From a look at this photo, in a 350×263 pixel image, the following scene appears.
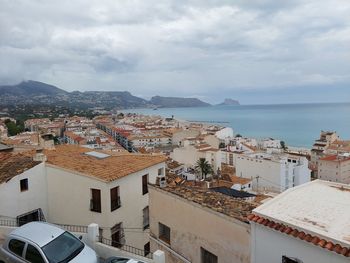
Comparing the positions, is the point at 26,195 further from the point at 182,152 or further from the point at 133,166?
the point at 182,152

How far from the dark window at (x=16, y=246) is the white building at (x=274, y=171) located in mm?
46546

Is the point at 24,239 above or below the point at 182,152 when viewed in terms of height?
above

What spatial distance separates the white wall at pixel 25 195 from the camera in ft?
45.0

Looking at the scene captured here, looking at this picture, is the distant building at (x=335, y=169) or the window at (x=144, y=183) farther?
the distant building at (x=335, y=169)

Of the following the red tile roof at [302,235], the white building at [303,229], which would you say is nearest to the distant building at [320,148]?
the white building at [303,229]

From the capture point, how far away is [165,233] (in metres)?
12.5

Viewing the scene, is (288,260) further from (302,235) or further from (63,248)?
(63,248)

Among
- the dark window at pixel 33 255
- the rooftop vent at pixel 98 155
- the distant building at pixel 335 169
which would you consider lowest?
the distant building at pixel 335 169

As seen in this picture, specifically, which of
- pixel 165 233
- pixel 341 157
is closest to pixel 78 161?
pixel 165 233

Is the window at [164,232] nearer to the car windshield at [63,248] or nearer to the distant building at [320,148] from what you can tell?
the car windshield at [63,248]

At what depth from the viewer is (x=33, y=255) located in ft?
24.9

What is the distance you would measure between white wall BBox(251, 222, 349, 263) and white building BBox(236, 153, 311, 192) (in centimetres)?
4448

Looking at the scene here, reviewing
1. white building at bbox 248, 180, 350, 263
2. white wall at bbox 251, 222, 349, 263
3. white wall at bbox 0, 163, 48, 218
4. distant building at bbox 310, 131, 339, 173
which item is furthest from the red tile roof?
distant building at bbox 310, 131, 339, 173

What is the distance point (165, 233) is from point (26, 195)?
6604 millimetres
